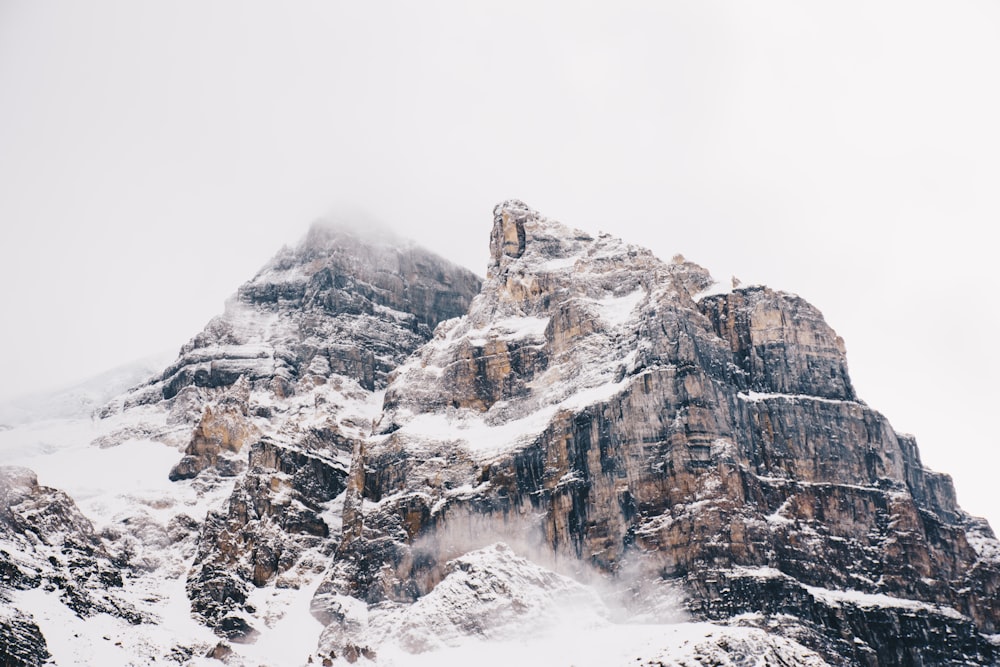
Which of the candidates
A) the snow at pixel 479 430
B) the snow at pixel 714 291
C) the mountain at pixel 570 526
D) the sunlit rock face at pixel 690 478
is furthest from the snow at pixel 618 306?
the snow at pixel 479 430

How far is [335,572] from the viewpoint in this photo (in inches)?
6786

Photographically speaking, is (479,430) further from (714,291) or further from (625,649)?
(625,649)

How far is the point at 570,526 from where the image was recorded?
6373 inches

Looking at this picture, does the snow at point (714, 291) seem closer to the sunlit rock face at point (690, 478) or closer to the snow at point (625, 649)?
the sunlit rock face at point (690, 478)

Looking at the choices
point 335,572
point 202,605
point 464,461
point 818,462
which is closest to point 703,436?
point 818,462

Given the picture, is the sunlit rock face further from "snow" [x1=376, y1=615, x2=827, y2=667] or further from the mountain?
"snow" [x1=376, y1=615, x2=827, y2=667]

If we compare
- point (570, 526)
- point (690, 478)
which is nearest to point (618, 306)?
point (690, 478)

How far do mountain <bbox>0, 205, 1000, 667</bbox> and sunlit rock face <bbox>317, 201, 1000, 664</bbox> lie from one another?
0.32 m

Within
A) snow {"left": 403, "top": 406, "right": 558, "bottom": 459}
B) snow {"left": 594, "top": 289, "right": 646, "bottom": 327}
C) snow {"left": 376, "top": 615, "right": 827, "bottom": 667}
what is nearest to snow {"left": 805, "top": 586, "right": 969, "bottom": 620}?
snow {"left": 376, "top": 615, "right": 827, "bottom": 667}

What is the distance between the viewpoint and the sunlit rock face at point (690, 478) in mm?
154125

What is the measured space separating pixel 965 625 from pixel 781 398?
35879 millimetres

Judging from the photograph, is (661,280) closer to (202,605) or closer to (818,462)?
(818,462)

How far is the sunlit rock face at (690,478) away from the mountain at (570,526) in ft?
1.05

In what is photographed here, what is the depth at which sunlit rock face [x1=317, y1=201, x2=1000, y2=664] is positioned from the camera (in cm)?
15412
